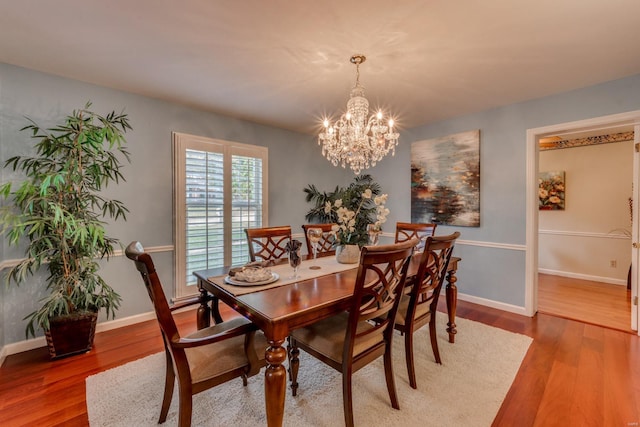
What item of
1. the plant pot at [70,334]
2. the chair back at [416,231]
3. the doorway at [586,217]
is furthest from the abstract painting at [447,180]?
the plant pot at [70,334]

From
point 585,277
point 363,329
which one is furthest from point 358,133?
point 585,277

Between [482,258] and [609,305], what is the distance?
5.45 ft

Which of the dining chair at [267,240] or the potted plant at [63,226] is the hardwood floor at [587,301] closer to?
the dining chair at [267,240]

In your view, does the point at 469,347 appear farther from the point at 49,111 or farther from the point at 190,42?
the point at 49,111

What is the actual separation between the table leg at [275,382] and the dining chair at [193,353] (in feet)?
0.72

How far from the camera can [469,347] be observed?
8.34 ft

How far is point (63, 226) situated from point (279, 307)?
217 centimetres

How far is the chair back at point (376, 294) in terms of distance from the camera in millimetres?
1442

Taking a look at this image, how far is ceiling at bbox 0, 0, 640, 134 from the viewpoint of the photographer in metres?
1.73

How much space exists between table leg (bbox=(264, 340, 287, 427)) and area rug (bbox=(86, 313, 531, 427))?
407 millimetres

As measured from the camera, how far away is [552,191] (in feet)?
16.9

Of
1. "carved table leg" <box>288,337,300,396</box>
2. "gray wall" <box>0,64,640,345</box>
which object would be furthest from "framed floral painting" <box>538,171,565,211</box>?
"carved table leg" <box>288,337,300,396</box>

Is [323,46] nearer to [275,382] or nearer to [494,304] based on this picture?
[275,382]

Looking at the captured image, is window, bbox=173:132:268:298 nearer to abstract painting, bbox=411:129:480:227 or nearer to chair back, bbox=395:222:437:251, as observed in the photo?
chair back, bbox=395:222:437:251
